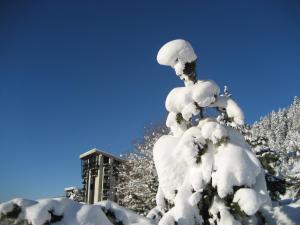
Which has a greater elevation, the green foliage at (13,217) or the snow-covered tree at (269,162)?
the snow-covered tree at (269,162)

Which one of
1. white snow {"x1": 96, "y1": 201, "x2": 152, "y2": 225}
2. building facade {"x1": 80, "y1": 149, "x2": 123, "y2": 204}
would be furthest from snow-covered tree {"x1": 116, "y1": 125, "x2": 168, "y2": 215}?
white snow {"x1": 96, "y1": 201, "x2": 152, "y2": 225}

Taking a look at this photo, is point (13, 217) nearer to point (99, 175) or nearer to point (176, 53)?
point (176, 53)

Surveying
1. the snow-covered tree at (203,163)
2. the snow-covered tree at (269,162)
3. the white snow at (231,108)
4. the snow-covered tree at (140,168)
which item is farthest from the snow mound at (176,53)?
the snow-covered tree at (140,168)

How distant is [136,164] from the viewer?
32531 mm

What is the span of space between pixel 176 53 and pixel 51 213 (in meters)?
3.23

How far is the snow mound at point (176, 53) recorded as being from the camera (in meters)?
6.39

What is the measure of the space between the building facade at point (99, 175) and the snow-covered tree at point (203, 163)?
114 ft

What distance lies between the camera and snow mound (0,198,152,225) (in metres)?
5.92

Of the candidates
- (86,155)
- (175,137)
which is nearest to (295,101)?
(86,155)

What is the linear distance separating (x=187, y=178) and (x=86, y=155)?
4111 cm

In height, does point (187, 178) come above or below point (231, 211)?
above

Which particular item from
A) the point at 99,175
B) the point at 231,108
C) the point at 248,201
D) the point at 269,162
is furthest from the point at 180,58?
the point at 99,175

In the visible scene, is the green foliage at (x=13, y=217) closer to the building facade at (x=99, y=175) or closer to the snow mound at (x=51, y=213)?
the snow mound at (x=51, y=213)

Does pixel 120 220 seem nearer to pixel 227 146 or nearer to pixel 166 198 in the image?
pixel 166 198
